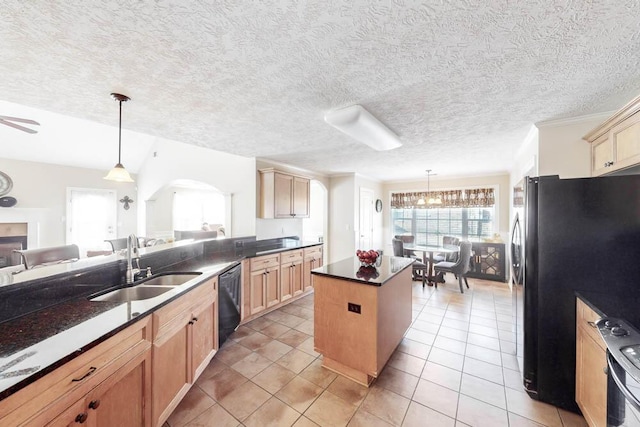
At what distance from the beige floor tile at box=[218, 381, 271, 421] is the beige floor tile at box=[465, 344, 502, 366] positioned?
2040 mm

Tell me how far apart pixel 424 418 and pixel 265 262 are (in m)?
2.38

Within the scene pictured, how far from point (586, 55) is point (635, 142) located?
26.1 inches

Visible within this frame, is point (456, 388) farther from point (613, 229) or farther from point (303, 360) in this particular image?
point (613, 229)

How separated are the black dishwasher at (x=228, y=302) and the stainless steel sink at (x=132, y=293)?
56cm

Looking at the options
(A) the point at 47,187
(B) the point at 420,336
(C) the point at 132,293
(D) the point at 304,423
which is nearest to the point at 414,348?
(B) the point at 420,336

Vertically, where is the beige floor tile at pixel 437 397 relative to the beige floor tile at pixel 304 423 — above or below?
above

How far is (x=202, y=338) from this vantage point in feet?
6.91

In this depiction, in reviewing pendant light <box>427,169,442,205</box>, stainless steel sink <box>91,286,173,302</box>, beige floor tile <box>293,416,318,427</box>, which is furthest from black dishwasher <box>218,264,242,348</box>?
pendant light <box>427,169,442,205</box>

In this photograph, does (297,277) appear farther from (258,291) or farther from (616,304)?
(616,304)

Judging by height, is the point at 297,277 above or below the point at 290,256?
below

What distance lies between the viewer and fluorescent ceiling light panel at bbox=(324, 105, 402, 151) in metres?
2.03

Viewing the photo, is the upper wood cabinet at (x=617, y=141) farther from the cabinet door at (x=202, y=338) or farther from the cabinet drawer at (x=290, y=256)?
the cabinet drawer at (x=290, y=256)

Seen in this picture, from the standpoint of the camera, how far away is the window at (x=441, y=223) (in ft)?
18.7

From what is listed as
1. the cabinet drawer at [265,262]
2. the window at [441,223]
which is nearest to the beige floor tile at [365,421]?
the cabinet drawer at [265,262]
